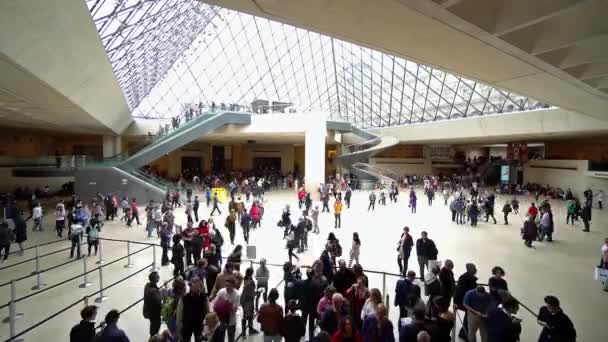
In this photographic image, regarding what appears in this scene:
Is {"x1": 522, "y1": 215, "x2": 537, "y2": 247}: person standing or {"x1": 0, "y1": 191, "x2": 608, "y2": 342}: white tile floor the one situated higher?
{"x1": 522, "y1": 215, "x2": 537, "y2": 247}: person standing

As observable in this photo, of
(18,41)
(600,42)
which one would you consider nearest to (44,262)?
(18,41)

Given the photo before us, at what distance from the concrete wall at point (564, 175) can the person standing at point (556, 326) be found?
23.7 m

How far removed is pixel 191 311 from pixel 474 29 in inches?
215

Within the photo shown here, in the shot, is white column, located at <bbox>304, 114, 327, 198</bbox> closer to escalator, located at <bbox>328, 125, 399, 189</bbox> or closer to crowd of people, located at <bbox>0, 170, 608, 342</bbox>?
escalator, located at <bbox>328, 125, 399, 189</bbox>

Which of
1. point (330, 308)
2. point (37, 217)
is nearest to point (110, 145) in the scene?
point (37, 217)

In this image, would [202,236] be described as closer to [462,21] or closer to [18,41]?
[18,41]

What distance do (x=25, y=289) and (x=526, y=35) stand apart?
1077 cm

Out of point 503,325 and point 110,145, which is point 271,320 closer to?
point 503,325

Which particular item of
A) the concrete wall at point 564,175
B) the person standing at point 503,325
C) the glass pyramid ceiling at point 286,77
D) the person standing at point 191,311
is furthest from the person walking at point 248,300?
the concrete wall at point 564,175

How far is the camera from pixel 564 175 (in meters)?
25.6

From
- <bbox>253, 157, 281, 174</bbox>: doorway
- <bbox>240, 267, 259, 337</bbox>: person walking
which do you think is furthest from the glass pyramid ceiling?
<bbox>240, 267, 259, 337</bbox>: person walking

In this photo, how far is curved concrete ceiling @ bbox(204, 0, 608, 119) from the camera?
14.3 feet

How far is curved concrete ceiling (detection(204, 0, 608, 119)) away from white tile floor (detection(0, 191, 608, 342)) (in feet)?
15.0

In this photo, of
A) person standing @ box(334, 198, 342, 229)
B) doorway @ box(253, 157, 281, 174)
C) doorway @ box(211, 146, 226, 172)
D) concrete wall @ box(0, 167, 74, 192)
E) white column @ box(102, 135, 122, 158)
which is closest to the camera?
person standing @ box(334, 198, 342, 229)
